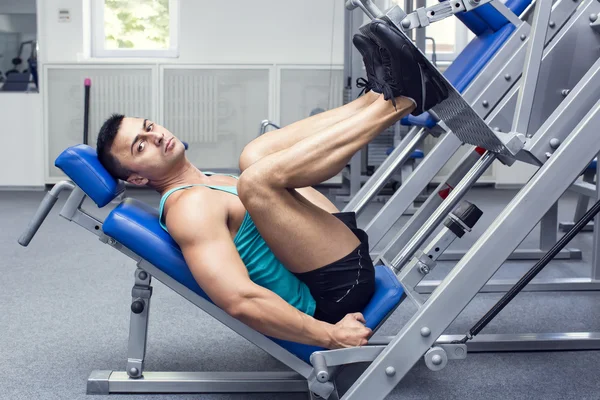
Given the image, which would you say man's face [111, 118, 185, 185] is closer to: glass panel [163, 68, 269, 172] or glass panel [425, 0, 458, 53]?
glass panel [163, 68, 269, 172]

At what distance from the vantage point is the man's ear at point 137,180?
1.65m

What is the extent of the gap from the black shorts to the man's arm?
0.06 m

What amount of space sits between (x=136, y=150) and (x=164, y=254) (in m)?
0.27

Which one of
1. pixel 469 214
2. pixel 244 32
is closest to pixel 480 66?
pixel 469 214

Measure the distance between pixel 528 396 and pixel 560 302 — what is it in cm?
92

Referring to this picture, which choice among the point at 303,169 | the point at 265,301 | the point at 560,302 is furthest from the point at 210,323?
the point at 560,302

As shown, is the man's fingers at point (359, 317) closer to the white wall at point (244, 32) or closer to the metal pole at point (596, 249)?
the metal pole at point (596, 249)

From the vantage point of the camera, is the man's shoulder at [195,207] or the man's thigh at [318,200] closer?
the man's shoulder at [195,207]

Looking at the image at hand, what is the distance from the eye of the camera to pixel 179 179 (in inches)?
67.3

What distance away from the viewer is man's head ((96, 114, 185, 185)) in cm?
161

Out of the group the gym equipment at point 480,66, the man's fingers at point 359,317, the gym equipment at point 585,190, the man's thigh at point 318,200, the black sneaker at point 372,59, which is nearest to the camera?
the black sneaker at point 372,59

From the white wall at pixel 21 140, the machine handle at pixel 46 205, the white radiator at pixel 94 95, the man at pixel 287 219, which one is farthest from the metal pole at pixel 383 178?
the white wall at pixel 21 140

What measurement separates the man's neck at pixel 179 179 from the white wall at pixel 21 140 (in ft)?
13.3

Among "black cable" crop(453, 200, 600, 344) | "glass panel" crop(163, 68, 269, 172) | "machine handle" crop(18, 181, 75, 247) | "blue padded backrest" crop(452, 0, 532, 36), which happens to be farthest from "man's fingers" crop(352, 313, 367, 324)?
"glass panel" crop(163, 68, 269, 172)
